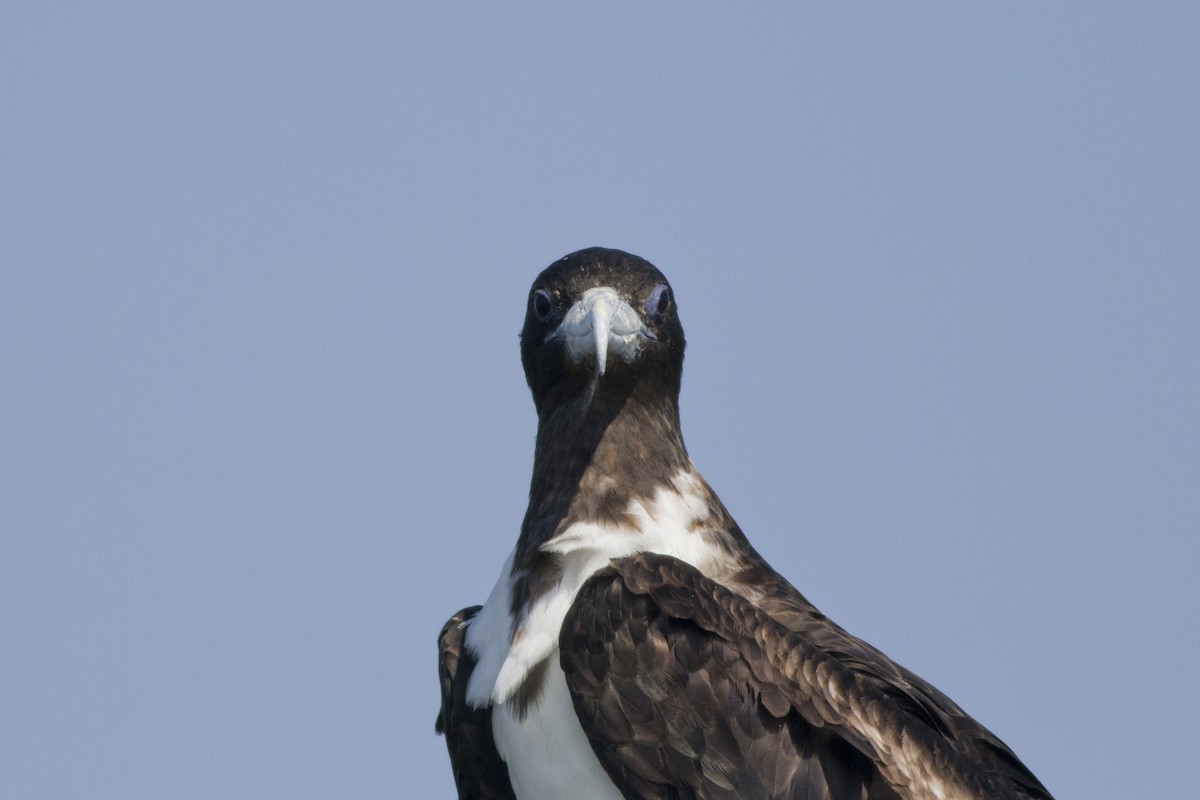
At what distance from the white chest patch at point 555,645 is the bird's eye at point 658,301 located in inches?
30.3

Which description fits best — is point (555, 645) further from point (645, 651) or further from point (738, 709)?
point (738, 709)

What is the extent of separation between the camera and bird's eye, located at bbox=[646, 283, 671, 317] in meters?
10.6

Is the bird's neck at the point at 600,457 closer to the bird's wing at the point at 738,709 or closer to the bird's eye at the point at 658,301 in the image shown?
the bird's eye at the point at 658,301

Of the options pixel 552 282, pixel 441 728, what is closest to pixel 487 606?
pixel 441 728

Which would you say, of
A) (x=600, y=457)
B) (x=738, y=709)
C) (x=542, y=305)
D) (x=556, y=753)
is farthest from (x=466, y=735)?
(x=542, y=305)

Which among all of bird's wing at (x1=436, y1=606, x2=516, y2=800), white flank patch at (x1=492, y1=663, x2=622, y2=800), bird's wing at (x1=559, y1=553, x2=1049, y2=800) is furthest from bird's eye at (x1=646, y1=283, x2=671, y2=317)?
white flank patch at (x1=492, y1=663, x2=622, y2=800)

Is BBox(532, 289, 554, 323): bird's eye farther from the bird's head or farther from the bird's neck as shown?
the bird's neck

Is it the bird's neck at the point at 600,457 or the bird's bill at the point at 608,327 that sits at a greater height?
the bird's bill at the point at 608,327

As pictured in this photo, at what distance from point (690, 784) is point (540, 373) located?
2216 millimetres

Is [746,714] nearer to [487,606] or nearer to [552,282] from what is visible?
[487,606]

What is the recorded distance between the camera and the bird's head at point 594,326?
10453 millimetres

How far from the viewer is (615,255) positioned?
419 inches

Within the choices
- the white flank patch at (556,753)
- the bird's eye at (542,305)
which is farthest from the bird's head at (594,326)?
the white flank patch at (556,753)

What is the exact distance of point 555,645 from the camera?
9.69 metres
